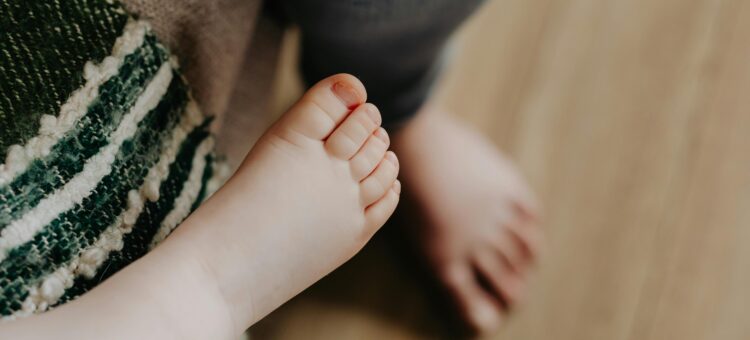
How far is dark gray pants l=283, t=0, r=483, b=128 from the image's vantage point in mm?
435

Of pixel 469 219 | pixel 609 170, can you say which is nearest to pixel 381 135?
pixel 469 219

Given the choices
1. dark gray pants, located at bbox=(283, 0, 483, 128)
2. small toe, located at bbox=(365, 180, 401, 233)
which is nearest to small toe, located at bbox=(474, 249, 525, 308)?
dark gray pants, located at bbox=(283, 0, 483, 128)

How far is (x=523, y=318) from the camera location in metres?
0.70

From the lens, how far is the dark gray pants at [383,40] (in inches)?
17.1

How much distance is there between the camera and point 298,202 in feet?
1.27

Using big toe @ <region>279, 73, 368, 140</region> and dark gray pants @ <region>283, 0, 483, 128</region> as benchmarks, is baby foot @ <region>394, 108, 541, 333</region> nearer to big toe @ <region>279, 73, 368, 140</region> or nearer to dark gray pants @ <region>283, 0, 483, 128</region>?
dark gray pants @ <region>283, 0, 483, 128</region>

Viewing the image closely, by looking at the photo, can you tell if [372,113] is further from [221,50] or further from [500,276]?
[500,276]

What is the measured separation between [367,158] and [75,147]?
5.9 inches

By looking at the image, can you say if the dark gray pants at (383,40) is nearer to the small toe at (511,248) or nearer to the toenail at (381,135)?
the toenail at (381,135)

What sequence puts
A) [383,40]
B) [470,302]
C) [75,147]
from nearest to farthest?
[75,147] → [383,40] → [470,302]

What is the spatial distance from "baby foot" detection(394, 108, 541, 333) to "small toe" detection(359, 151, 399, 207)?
0.26 m

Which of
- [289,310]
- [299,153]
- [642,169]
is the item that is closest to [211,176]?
[299,153]

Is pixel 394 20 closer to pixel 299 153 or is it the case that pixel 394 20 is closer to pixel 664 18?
pixel 299 153

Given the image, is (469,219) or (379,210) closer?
(379,210)
